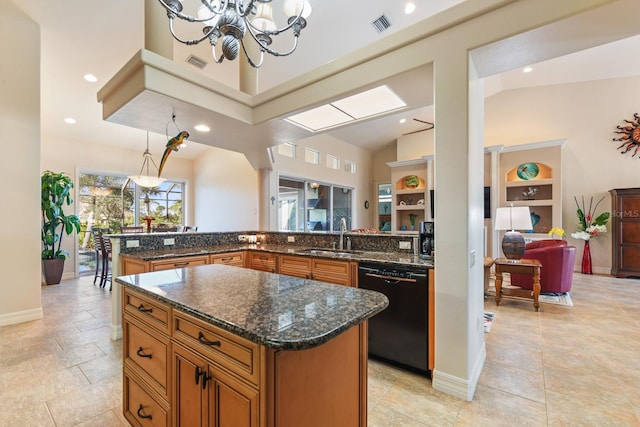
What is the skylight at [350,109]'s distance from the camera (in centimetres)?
254

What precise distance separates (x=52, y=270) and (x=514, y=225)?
777 centimetres

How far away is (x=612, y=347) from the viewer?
106 inches

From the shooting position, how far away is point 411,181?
8.05 metres

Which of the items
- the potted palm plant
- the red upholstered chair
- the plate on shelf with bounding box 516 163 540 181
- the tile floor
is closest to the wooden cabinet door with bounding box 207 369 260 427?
the tile floor

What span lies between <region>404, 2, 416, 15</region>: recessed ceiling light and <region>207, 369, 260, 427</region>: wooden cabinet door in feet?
14.1

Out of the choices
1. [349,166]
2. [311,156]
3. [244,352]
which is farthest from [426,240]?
[349,166]

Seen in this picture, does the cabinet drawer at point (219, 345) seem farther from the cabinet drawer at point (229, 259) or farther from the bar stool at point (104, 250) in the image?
the bar stool at point (104, 250)

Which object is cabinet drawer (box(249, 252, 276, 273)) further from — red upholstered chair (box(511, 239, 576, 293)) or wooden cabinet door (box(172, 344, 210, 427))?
red upholstered chair (box(511, 239, 576, 293))

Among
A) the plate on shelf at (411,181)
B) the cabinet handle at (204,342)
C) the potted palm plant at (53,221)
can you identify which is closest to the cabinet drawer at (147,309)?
the cabinet handle at (204,342)

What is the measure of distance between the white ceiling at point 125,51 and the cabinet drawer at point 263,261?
1.78 metres

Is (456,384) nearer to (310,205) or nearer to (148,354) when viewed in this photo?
(148,354)

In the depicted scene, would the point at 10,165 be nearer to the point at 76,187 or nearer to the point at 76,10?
the point at 76,10

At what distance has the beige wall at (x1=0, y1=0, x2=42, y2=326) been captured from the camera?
3244 millimetres

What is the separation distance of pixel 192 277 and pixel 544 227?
24.7 feet
